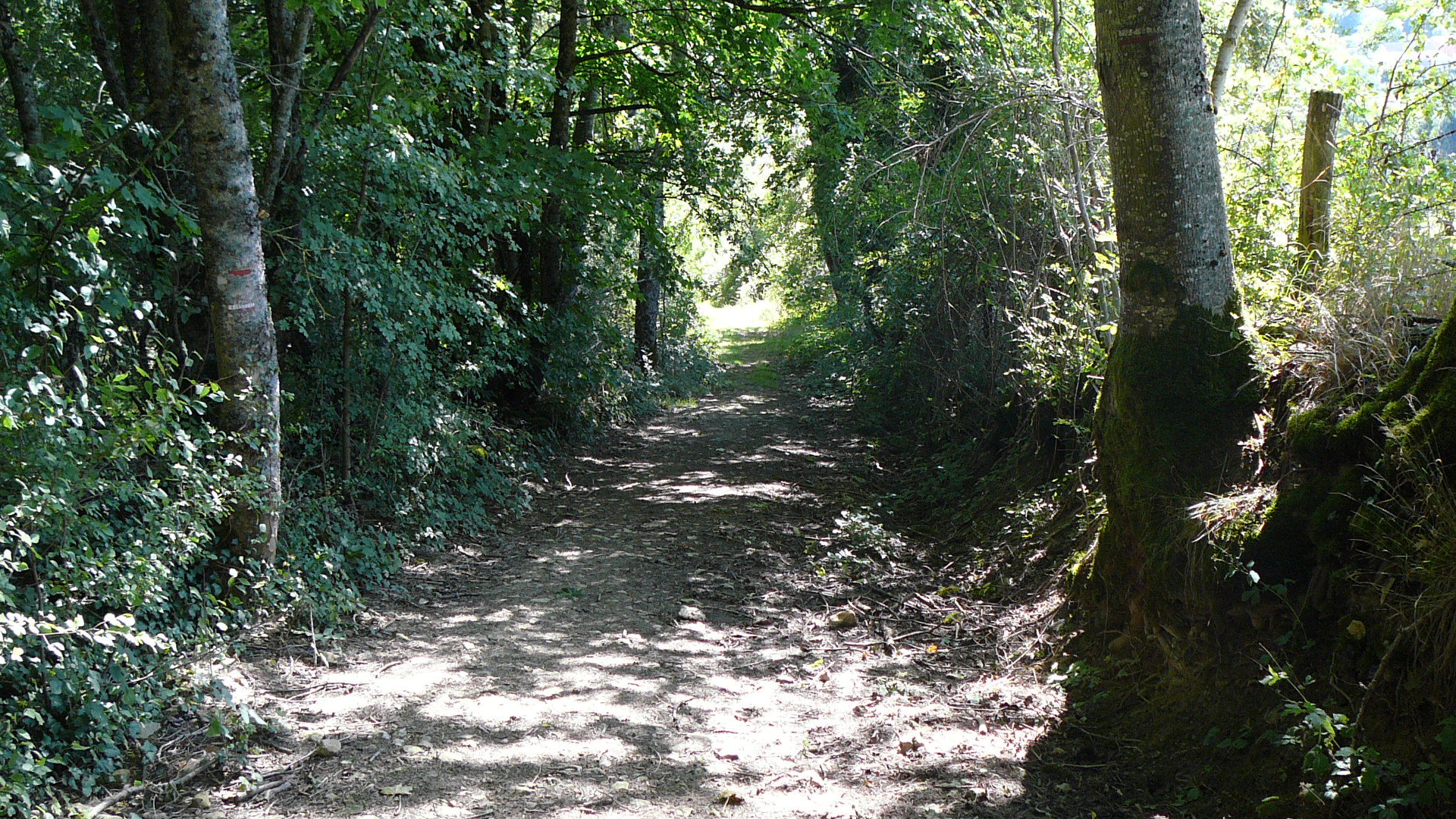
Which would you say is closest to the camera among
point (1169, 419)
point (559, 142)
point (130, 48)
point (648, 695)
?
point (1169, 419)

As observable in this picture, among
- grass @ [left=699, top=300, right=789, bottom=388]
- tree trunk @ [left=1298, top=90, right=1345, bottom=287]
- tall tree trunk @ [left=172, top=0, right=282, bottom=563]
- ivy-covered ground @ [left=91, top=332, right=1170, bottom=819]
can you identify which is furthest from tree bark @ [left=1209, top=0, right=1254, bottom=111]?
grass @ [left=699, top=300, right=789, bottom=388]

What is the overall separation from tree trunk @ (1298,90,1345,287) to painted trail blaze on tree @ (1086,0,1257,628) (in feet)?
2.26

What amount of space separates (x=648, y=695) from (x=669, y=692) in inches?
5.1

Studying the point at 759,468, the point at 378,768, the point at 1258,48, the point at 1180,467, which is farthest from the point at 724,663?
the point at 1258,48

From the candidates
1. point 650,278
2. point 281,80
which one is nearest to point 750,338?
point 650,278

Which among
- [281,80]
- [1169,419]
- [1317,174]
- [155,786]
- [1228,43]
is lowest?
[155,786]

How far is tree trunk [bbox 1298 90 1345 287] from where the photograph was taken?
497 cm

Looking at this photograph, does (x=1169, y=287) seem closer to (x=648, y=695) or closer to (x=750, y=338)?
(x=648, y=695)

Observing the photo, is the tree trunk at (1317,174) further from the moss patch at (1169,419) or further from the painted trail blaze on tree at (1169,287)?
the moss patch at (1169,419)

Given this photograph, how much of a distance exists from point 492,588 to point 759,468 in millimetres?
5134

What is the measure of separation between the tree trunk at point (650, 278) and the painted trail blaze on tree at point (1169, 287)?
294 inches

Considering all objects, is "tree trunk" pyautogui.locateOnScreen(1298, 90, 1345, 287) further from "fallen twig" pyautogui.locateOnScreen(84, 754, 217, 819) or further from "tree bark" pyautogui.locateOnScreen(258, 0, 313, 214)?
"tree bark" pyautogui.locateOnScreen(258, 0, 313, 214)

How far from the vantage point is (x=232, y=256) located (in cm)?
524

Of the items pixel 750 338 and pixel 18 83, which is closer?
pixel 18 83
